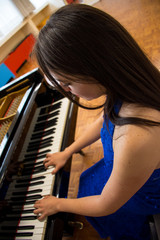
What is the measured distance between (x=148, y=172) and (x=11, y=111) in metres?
1.09

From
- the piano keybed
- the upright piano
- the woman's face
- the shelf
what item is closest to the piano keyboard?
the upright piano

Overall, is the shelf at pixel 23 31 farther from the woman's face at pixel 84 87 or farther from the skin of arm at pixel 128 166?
the skin of arm at pixel 128 166

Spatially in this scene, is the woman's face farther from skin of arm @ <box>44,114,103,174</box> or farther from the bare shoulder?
skin of arm @ <box>44,114,103,174</box>

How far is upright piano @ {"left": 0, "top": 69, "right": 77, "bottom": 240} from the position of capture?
89 cm

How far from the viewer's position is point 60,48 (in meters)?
0.54

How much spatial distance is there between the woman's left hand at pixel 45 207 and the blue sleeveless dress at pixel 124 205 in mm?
273

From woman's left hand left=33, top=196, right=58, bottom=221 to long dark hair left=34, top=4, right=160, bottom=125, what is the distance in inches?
22.9

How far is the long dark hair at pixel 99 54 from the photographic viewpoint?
20.3 inches

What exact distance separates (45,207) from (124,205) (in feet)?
1.40

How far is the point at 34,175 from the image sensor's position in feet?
3.51

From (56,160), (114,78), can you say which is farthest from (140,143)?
(56,160)

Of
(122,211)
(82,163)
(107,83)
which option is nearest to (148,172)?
(107,83)

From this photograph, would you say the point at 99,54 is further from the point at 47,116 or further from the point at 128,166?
the point at 47,116

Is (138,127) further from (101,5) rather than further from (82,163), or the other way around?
(101,5)
